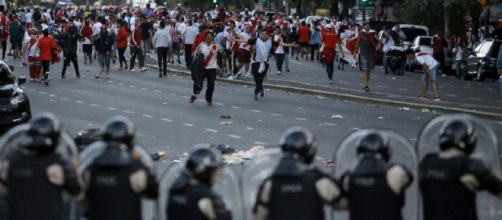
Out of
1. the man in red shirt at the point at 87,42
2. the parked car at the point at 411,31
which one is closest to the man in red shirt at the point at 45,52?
the man in red shirt at the point at 87,42

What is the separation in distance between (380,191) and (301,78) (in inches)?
1011

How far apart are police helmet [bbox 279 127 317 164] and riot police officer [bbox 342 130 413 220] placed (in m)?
0.32

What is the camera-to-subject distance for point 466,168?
25.2ft

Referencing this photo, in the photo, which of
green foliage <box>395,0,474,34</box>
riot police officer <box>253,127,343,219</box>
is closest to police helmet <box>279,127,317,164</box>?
riot police officer <box>253,127,343,219</box>

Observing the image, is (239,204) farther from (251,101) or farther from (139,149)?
(251,101)

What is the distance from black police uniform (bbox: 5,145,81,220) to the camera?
25.2 ft

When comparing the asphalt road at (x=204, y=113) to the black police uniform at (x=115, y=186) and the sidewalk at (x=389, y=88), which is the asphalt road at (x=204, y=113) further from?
the black police uniform at (x=115, y=186)

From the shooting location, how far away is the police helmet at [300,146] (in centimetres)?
757

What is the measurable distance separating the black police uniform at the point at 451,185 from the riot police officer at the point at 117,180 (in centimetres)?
185

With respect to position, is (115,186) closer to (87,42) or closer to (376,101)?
(376,101)

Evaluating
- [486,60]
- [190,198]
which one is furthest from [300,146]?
[486,60]

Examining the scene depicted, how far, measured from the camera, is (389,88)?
100ft

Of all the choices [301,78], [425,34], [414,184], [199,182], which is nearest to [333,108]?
[301,78]

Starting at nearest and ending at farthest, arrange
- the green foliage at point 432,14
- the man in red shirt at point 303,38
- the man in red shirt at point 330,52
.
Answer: the man in red shirt at point 330,52, the man in red shirt at point 303,38, the green foliage at point 432,14
